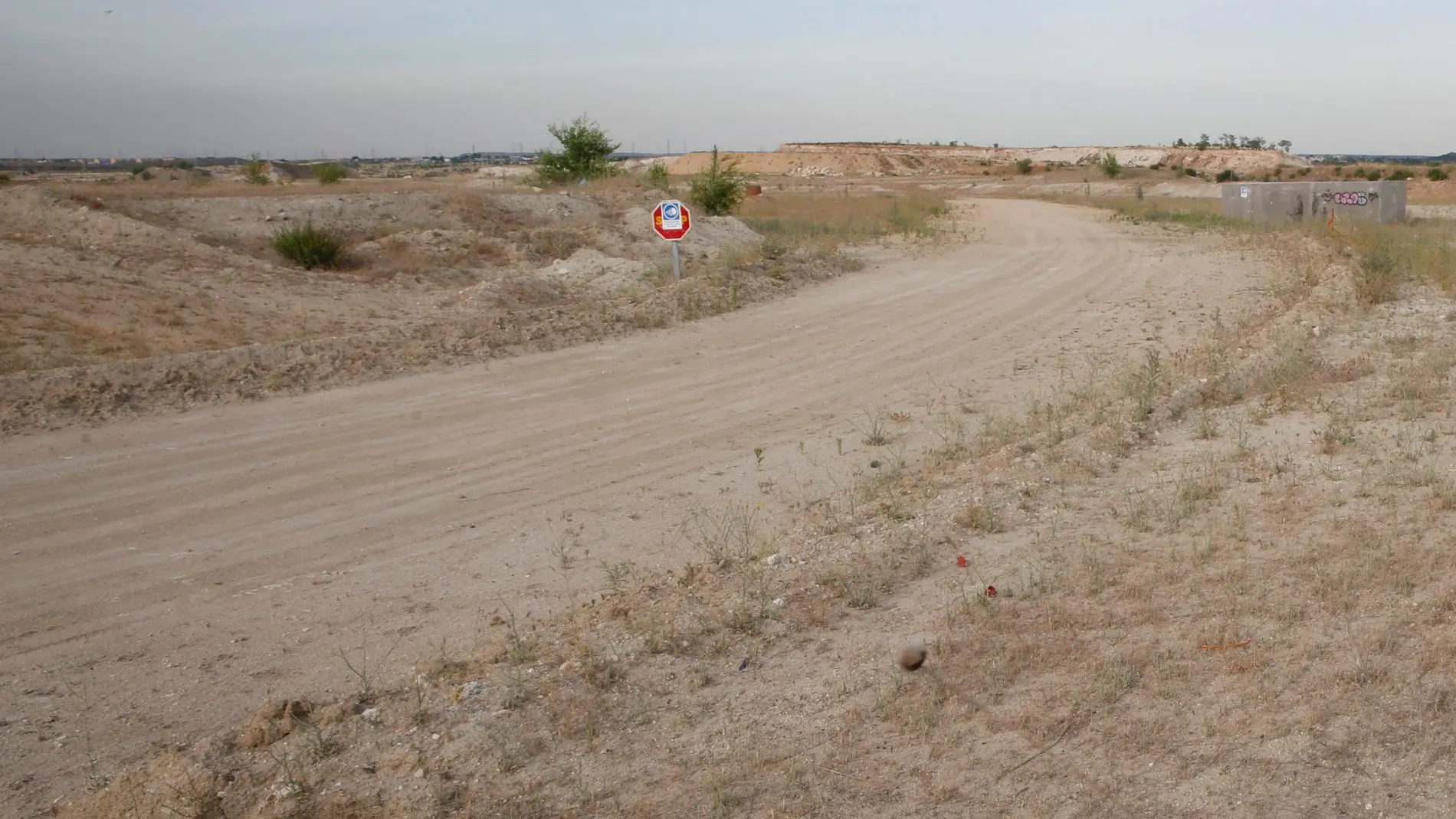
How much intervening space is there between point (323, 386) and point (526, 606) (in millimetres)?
6033

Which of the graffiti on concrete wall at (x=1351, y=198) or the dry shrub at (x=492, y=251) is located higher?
the graffiti on concrete wall at (x=1351, y=198)

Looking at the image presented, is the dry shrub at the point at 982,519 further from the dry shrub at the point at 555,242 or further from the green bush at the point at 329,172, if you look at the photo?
the green bush at the point at 329,172

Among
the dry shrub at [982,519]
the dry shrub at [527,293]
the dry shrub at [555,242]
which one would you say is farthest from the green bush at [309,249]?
the dry shrub at [982,519]

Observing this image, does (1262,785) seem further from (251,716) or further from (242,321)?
(242,321)

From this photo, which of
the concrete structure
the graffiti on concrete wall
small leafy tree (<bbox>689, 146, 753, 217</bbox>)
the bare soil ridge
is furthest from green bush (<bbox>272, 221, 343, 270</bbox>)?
the bare soil ridge

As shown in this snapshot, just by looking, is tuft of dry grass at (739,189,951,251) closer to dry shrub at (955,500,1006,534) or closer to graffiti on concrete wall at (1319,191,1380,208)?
graffiti on concrete wall at (1319,191,1380,208)

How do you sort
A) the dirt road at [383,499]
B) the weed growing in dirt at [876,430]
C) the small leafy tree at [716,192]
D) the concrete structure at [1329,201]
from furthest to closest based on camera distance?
1. the concrete structure at [1329,201]
2. the small leafy tree at [716,192]
3. the weed growing in dirt at [876,430]
4. the dirt road at [383,499]

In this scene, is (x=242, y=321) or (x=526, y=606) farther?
(x=242, y=321)

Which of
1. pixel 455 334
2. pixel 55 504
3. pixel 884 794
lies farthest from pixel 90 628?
pixel 455 334

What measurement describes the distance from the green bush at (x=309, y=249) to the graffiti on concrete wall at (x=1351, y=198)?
27.4m

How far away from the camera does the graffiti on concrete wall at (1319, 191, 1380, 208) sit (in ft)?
107

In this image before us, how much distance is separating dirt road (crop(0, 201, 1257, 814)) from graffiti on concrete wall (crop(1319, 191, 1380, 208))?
2095 centimetres

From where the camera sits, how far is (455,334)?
13.6 metres

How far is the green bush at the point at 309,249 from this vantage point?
18828 mm
